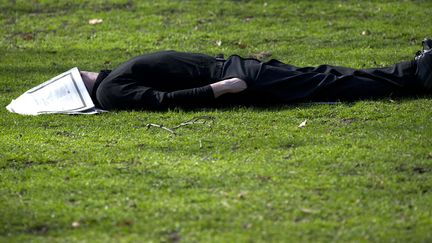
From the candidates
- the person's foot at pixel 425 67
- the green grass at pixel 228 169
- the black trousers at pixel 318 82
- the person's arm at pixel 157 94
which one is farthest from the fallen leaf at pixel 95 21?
the person's foot at pixel 425 67

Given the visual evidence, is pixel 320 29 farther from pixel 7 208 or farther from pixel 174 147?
pixel 7 208

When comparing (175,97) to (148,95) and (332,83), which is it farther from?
(332,83)

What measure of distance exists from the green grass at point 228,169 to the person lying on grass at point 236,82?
136mm

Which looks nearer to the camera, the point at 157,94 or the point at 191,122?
the point at 191,122

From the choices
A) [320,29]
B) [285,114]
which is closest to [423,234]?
[285,114]

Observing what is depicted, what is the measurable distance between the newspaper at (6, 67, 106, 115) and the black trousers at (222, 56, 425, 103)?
144 centimetres

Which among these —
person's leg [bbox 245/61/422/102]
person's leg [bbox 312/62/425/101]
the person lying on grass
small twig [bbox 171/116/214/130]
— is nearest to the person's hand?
the person lying on grass

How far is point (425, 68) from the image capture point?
738cm

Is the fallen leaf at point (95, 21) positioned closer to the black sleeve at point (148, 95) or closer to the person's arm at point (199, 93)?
the black sleeve at point (148, 95)

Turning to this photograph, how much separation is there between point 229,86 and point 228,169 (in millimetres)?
1543

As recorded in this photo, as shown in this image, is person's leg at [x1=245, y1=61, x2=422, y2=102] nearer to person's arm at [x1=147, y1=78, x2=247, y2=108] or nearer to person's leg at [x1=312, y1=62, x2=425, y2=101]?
person's leg at [x1=312, y1=62, x2=425, y2=101]

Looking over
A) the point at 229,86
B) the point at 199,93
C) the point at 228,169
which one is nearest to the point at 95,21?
the point at 199,93

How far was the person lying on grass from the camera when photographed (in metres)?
7.42

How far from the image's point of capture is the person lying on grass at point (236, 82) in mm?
7418
